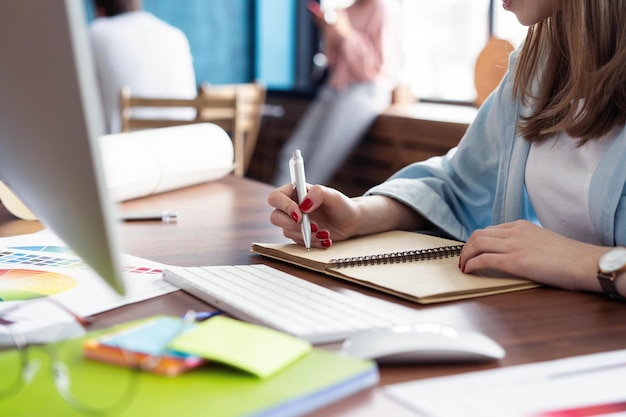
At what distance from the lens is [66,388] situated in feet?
1.80

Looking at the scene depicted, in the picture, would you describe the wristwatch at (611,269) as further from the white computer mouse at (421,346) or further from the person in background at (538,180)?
the white computer mouse at (421,346)

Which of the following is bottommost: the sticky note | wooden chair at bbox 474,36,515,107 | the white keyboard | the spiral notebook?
the spiral notebook

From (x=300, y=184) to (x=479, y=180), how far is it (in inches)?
13.8

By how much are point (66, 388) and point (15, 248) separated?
2.03 ft

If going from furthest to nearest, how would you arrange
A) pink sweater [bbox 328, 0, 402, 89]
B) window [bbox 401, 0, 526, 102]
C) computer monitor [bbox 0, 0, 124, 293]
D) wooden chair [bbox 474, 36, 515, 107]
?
pink sweater [bbox 328, 0, 402, 89]
window [bbox 401, 0, 526, 102]
wooden chair [bbox 474, 36, 515, 107]
computer monitor [bbox 0, 0, 124, 293]

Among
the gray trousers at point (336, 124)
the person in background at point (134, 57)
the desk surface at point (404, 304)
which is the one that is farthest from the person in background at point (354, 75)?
the desk surface at point (404, 304)

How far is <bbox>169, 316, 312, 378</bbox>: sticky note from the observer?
22.5 inches

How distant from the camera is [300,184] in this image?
1.12 metres

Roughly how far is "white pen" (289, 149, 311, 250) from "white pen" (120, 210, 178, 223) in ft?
1.09

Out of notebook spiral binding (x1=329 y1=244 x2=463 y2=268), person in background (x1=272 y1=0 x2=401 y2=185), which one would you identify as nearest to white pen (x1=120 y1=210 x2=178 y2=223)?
notebook spiral binding (x1=329 y1=244 x2=463 y2=268)

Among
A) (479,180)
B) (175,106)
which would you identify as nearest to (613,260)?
(479,180)

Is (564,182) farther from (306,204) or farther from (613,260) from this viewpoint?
(306,204)

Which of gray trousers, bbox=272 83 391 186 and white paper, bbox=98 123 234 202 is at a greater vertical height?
white paper, bbox=98 123 234 202

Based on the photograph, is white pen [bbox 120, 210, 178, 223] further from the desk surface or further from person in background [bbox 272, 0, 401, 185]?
person in background [bbox 272, 0, 401, 185]
